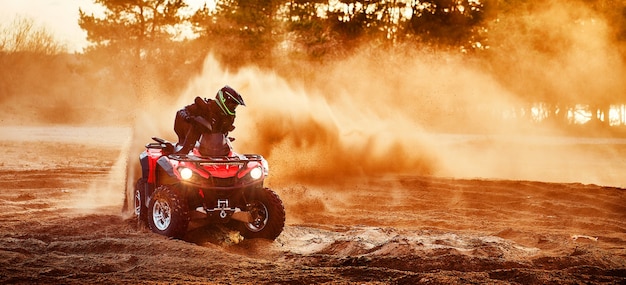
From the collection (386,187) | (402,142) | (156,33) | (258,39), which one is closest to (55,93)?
(156,33)

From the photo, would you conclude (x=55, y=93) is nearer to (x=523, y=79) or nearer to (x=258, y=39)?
(x=258, y=39)

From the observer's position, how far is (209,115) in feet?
32.0

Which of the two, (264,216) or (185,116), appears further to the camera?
(264,216)

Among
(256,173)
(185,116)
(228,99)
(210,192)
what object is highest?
(228,99)

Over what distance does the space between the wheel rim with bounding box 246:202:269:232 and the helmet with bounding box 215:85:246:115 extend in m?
1.26

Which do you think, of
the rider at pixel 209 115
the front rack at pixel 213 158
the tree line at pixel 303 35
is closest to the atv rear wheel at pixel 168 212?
the front rack at pixel 213 158

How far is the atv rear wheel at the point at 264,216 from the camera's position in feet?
32.4

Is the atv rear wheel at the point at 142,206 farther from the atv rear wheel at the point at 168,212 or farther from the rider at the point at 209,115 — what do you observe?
the rider at the point at 209,115

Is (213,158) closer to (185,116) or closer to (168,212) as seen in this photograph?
(185,116)

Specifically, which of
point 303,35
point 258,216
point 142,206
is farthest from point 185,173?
point 303,35

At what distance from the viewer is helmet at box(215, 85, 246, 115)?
31.1 ft

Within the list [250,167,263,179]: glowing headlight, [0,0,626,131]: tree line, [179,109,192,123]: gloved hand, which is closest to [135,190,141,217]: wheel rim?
[179,109,192,123]: gloved hand

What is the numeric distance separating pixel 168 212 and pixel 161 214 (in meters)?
0.18

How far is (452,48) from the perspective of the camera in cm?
5316
